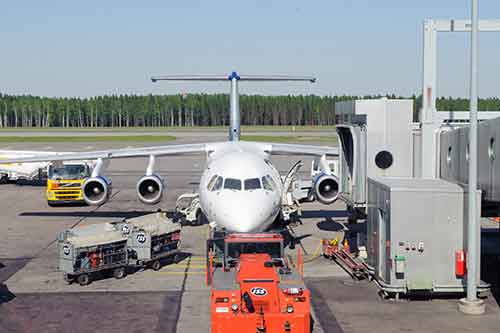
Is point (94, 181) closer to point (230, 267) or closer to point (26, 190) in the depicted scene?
point (230, 267)

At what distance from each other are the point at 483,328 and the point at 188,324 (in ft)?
23.6

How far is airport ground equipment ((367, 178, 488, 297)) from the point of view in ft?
→ 68.3

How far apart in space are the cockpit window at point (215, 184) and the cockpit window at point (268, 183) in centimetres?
148

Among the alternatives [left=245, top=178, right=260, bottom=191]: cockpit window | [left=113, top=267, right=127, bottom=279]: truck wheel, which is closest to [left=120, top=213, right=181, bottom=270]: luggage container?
[left=113, top=267, right=127, bottom=279]: truck wheel

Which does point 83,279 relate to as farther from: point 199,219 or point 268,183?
point 199,219

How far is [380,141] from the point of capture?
83.3ft

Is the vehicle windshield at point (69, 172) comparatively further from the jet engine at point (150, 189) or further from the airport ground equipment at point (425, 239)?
the airport ground equipment at point (425, 239)

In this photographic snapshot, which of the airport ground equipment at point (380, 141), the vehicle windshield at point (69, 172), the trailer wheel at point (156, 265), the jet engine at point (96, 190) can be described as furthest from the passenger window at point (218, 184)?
the vehicle windshield at point (69, 172)

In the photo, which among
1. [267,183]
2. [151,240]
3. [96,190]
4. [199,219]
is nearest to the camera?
[151,240]

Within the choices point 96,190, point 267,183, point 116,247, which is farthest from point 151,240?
point 96,190

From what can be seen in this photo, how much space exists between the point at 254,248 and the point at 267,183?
502 centimetres

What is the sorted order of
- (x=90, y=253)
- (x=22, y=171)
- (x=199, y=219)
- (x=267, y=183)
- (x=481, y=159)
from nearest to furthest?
(x=481, y=159) < (x=90, y=253) < (x=267, y=183) < (x=199, y=219) < (x=22, y=171)

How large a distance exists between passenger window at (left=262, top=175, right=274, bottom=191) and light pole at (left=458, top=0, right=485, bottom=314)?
300 inches

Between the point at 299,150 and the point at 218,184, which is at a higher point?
the point at 299,150
